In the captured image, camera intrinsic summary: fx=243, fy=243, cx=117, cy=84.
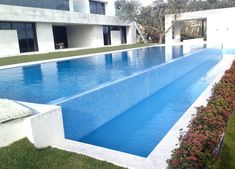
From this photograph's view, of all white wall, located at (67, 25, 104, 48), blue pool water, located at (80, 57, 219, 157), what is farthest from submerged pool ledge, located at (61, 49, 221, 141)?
white wall, located at (67, 25, 104, 48)

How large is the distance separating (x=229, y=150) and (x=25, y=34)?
20.2m

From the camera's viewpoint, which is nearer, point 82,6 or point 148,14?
point 82,6

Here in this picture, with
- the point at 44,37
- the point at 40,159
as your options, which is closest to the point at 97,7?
the point at 44,37

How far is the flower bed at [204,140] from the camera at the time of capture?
2.71 m

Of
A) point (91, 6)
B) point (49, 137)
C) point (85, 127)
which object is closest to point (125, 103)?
point (85, 127)

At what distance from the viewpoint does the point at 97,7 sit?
105 feet

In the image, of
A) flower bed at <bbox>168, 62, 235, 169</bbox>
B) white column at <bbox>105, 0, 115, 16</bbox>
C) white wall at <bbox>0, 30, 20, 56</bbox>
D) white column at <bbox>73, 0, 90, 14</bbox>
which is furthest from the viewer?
white column at <bbox>105, 0, 115, 16</bbox>

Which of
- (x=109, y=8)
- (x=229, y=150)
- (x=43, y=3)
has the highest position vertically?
(x=109, y=8)

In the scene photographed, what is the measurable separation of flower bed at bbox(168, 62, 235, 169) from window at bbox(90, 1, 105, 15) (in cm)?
2853

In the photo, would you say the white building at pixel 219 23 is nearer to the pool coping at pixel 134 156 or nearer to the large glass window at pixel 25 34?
the large glass window at pixel 25 34

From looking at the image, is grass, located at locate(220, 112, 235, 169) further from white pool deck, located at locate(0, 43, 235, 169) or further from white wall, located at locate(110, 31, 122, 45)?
white wall, located at locate(110, 31, 122, 45)

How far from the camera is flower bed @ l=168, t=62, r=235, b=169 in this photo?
271 cm

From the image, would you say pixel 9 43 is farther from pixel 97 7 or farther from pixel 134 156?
pixel 134 156

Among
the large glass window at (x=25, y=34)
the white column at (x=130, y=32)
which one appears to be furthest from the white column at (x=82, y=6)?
the large glass window at (x=25, y=34)
